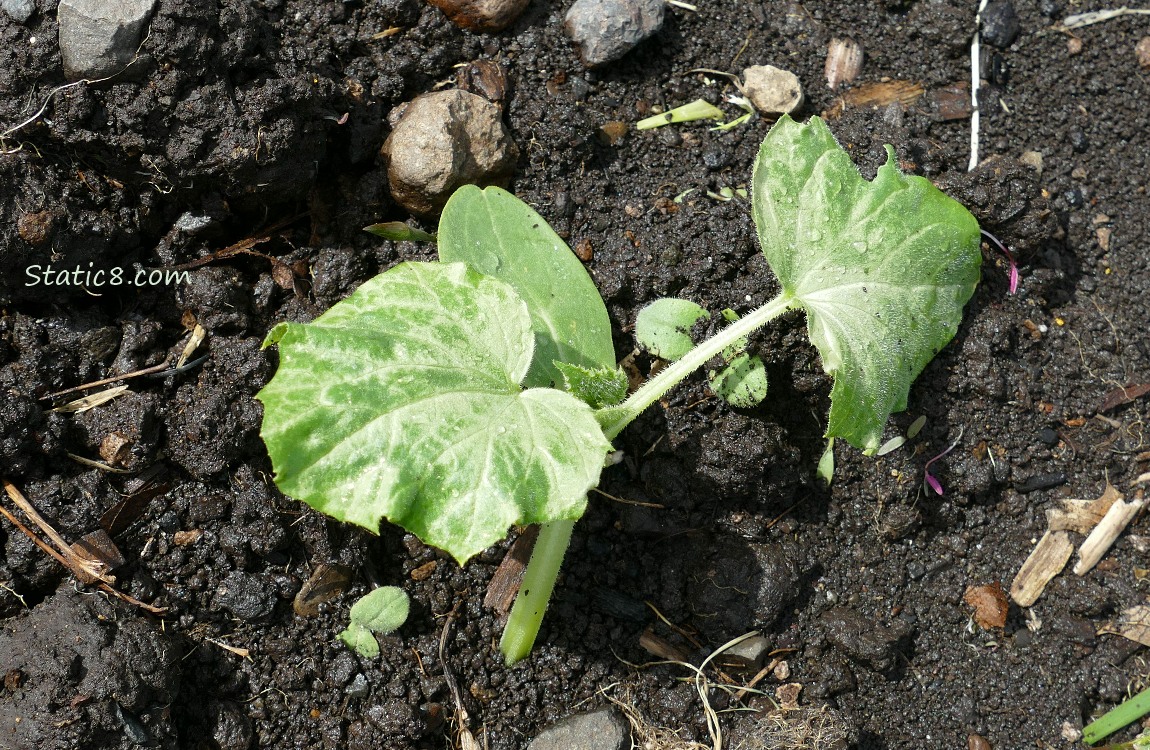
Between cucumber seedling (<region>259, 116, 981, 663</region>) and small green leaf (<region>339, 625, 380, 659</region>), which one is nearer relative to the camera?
cucumber seedling (<region>259, 116, 981, 663</region>)

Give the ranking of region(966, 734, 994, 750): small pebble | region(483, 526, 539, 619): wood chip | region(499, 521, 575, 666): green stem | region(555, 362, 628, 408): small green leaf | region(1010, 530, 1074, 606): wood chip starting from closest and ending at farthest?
region(555, 362, 628, 408): small green leaf < region(499, 521, 575, 666): green stem < region(483, 526, 539, 619): wood chip < region(966, 734, 994, 750): small pebble < region(1010, 530, 1074, 606): wood chip

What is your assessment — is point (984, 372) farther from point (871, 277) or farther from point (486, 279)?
point (486, 279)

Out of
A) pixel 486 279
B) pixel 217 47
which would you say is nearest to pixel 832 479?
pixel 486 279

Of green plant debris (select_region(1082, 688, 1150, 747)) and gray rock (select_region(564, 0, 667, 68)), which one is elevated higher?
gray rock (select_region(564, 0, 667, 68))

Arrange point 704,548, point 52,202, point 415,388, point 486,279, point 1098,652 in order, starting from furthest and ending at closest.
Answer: point 1098,652 → point 704,548 → point 52,202 → point 486,279 → point 415,388

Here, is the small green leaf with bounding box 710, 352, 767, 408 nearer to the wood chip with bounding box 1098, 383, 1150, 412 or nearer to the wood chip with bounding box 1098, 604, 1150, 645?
the wood chip with bounding box 1098, 383, 1150, 412

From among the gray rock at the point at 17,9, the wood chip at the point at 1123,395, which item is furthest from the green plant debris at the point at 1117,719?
the gray rock at the point at 17,9

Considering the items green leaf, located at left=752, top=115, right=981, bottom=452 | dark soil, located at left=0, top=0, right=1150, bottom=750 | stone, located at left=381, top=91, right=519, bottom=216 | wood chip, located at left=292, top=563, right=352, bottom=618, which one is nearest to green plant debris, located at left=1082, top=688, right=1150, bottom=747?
dark soil, located at left=0, top=0, right=1150, bottom=750
